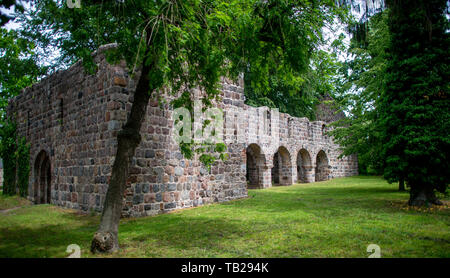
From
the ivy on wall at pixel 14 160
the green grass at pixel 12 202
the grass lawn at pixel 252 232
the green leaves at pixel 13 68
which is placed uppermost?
the green leaves at pixel 13 68

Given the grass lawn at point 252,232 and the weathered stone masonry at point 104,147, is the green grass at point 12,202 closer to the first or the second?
the weathered stone masonry at point 104,147

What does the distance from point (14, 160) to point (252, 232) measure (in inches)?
495

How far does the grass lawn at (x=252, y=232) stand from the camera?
450 centimetres

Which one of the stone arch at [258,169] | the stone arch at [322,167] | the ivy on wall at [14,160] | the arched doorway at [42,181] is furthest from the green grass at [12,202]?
the stone arch at [322,167]

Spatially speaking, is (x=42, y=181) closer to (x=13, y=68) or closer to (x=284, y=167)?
(x=13, y=68)

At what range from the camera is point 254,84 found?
6.14 m

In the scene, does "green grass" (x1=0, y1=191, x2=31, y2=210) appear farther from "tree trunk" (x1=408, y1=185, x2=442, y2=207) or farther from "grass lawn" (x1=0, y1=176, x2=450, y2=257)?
"tree trunk" (x1=408, y1=185, x2=442, y2=207)

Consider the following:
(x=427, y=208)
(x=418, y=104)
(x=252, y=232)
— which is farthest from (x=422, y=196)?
(x=252, y=232)

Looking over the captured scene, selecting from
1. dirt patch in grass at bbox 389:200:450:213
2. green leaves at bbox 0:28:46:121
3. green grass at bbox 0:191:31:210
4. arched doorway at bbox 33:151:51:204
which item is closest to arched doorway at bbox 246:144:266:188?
dirt patch in grass at bbox 389:200:450:213

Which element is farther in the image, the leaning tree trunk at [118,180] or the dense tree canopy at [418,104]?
the dense tree canopy at [418,104]

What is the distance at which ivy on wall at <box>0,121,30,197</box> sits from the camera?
41.0 ft

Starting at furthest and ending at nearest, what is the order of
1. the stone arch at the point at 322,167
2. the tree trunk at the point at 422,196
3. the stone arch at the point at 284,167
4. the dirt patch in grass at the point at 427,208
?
the stone arch at the point at 322,167 < the stone arch at the point at 284,167 < the tree trunk at the point at 422,196 < the dirt patch in grass at the point at 427,208

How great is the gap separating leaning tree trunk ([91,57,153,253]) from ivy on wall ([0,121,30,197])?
31.5 feet

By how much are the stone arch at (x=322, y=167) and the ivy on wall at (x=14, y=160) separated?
18.3m
